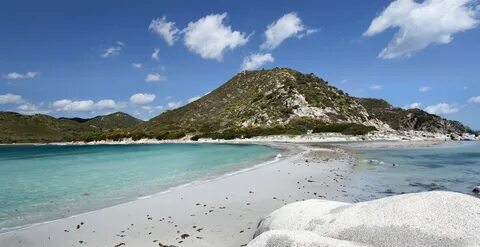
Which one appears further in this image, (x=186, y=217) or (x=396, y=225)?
(x=186, y=217)

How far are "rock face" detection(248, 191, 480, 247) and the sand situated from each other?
4.31m

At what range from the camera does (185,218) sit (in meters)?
15.1

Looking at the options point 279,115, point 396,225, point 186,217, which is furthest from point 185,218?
point 279,115

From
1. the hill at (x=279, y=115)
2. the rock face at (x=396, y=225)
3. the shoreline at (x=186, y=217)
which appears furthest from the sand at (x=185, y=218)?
the hill at (x=279, y=115)

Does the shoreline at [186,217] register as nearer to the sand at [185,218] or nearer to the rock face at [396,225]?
the sand at [185,218]

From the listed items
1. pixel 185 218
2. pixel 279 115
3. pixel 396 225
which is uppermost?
pixel 279 115

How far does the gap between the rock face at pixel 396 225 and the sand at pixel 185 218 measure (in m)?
4.31

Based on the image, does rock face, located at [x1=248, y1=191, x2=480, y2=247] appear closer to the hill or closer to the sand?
the sand

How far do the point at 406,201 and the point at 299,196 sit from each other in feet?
39.1

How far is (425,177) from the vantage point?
88.4ft

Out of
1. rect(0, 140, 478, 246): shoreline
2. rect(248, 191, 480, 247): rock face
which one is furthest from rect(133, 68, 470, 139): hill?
rect(248, 191, 480, 247): rock face

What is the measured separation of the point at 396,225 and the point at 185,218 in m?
9.65

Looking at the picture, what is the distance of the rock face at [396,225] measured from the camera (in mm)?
6575

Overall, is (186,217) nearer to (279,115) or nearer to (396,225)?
(396,225)
